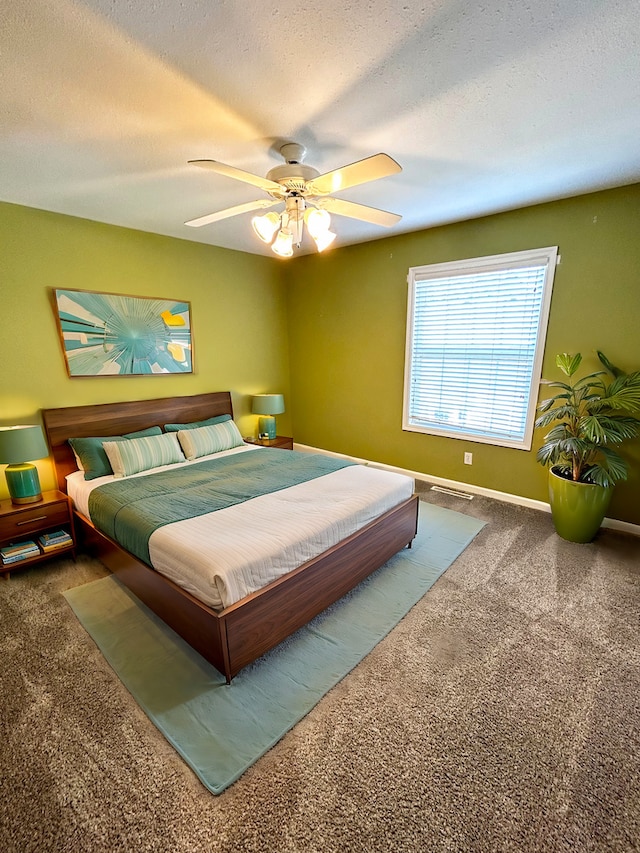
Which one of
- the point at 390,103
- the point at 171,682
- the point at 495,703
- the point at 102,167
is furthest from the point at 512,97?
the point at 171,682

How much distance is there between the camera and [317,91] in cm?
161

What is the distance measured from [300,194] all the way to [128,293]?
2.25 metres

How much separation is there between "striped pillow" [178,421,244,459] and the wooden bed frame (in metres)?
0.67

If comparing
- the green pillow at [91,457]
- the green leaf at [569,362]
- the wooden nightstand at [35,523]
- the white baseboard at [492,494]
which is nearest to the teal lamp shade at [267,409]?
the white baseboard at [492,494]

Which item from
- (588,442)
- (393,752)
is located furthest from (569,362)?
(393,752)

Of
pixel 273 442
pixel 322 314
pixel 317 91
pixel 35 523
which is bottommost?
pixel 35 523

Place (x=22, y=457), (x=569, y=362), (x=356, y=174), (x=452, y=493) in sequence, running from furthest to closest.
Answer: (x=452, y=493)
(x=569, y=362)
(x=22, y=457)
(x=356, y=174)

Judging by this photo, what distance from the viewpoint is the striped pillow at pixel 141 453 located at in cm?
302

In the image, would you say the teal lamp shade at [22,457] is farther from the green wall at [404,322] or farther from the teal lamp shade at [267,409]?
the green wall at [404,322]

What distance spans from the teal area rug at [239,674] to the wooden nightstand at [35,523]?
44 cm

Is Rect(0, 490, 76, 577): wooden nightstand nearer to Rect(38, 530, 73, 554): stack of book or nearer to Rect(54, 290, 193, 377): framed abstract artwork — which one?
Rect(38, 530, 73, 554): stack of book

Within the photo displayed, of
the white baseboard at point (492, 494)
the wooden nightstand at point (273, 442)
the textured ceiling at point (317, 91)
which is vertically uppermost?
the textured ceiling at point (317, 91)

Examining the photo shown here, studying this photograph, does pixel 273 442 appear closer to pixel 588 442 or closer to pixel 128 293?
pixel 128 293

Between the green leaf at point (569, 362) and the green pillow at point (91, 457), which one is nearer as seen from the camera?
the green leaf at point (569, 362)
